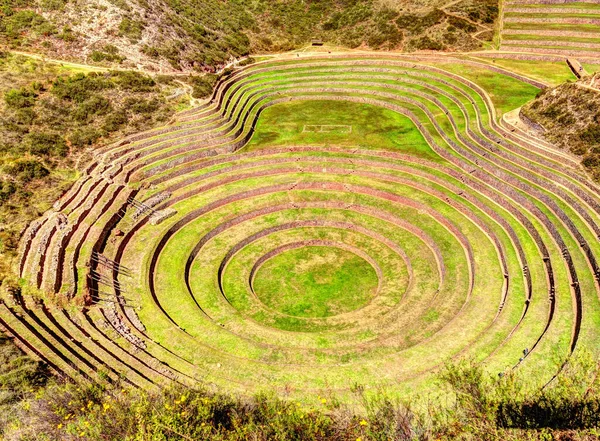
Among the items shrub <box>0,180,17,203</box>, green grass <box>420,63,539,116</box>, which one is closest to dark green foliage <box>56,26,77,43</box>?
shrub <box>0,180,17,203</box>

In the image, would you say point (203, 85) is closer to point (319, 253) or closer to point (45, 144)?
point (45, 144)

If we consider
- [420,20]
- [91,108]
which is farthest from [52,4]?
[420,20]

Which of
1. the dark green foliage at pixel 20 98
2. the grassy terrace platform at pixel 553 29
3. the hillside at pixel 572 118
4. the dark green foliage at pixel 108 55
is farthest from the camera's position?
the grassy terrace platform at pixel 553 29

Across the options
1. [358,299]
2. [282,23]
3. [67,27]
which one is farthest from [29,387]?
[282,23]

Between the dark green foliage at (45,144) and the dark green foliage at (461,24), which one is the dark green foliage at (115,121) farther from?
the dark green foliage at (461,24)

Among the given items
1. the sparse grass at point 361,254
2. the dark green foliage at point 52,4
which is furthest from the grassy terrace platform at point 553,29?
the dark green foliage at point 52,4

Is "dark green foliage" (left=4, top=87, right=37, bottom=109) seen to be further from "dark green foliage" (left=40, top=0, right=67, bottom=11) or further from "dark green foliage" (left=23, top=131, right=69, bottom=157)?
"dark green foliage" (left=40, top=0, right=67, bottom=11)
